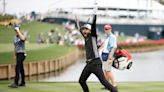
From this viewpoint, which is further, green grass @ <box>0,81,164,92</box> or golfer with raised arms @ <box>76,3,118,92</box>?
green grass @ <box>0,81,164,92</box>

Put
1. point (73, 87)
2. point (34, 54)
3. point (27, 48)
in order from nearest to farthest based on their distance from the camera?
1. point (73, 87)
2. point (34, 54)
3. point (27, 48)

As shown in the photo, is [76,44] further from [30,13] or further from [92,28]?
[92,28]

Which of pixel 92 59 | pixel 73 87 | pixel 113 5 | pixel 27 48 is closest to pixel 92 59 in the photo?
pixel 92 59

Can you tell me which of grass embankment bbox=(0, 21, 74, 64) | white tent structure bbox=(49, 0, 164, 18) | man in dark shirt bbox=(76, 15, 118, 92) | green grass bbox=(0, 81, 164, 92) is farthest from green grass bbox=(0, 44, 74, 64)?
man in dark shirt bbox=(76, 15, 118, 92)

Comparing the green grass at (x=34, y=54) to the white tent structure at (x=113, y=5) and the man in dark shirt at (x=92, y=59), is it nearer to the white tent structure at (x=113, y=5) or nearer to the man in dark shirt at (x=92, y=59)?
the white tent structure at (x=113, y=5)

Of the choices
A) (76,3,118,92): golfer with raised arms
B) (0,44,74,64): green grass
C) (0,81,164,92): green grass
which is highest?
(76,3,118,92): golfer with raised arms

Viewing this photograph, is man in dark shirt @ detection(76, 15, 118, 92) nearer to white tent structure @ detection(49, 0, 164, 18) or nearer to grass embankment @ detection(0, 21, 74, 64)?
white tent structure @ detection(49, 0, 164, 18)

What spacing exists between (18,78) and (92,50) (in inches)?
145

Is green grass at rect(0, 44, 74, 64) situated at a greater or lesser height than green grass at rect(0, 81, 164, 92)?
lesser

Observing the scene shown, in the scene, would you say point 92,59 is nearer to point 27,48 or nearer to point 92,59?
point 92,59

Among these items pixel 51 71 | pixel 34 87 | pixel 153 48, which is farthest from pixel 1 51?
pixel 153 48

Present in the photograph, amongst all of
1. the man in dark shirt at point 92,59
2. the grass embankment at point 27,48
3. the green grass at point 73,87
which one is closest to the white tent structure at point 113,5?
the grass embankment at point 27,48

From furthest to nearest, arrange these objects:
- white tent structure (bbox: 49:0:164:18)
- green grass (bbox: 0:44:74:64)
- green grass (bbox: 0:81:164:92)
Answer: green grass (bbox: 0:44:74:64), white tent structure (bbox: 49:0:164:18), green grass (bbox: 0:81:164:92)

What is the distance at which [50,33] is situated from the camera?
150ft
